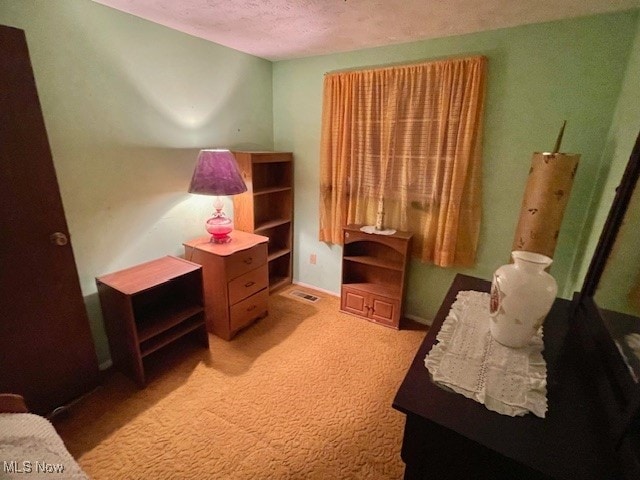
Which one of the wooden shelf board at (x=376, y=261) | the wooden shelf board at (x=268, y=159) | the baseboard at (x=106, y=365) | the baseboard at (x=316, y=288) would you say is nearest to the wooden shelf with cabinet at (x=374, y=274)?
the wooden shelf board at (x=376, y=261)

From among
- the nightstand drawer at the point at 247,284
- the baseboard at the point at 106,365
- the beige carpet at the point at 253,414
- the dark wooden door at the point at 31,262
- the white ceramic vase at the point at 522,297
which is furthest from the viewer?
the nightstand drawer at the point at 247,284

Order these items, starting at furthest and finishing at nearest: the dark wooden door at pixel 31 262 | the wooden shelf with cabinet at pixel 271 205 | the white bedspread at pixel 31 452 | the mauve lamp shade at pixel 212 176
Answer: the wooden shelf with cabinet at pixel 271 205 → the mauve lamp shade at pixel 212 176 → the dark wooden door at pixel 31 262 → the white bedspread at pixel 31 452

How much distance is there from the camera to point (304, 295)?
3045 millimetres

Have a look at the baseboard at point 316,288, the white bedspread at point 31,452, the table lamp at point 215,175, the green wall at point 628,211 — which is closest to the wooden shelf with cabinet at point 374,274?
the baseboard at point 316,288

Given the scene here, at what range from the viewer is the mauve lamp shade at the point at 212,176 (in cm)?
205

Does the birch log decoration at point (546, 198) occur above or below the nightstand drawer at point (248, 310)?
above

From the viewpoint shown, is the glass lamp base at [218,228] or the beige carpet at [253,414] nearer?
the beige carpet at [253,414]

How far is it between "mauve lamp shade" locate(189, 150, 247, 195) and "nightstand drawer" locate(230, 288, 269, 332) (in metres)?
0.89

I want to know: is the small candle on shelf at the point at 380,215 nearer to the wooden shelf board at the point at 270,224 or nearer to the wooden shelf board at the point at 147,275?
the wooden shelf board at the point at 270,224

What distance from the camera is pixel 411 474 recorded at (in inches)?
33.8

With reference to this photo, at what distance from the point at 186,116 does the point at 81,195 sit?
928 millimetres

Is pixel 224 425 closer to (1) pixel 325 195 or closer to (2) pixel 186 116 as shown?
(1) pixel 325 195

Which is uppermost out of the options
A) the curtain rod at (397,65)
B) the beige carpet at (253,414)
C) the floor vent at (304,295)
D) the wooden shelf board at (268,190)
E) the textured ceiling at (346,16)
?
the textured ceiling at (346,16)

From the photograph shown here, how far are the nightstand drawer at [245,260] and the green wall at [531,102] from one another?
1.32m
